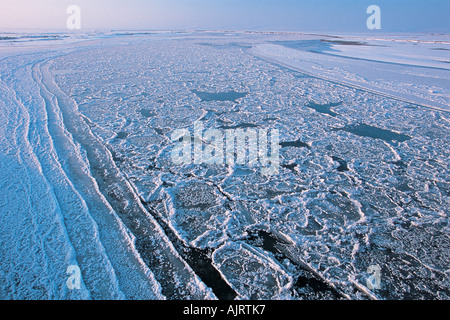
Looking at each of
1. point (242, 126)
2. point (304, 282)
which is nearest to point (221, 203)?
point (304, 282)

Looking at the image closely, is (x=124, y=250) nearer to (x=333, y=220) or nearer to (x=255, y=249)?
(x=255, y=249)

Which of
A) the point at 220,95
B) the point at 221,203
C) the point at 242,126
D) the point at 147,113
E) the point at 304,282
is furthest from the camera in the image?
the point at 220,95

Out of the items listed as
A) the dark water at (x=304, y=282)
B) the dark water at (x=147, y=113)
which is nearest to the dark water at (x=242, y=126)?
the dark water at (x=147, y=113)

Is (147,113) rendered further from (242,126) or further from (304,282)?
(304,282)

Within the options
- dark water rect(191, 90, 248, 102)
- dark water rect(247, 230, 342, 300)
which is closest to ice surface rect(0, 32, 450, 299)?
dark water rect(247, 230, 342, 300)

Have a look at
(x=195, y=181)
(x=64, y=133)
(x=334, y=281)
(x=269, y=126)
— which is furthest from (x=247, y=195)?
(x=64, y=133)

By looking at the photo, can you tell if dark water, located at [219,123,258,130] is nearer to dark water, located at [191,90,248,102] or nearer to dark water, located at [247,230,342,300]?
dark water, located at [191,90,248,102]
